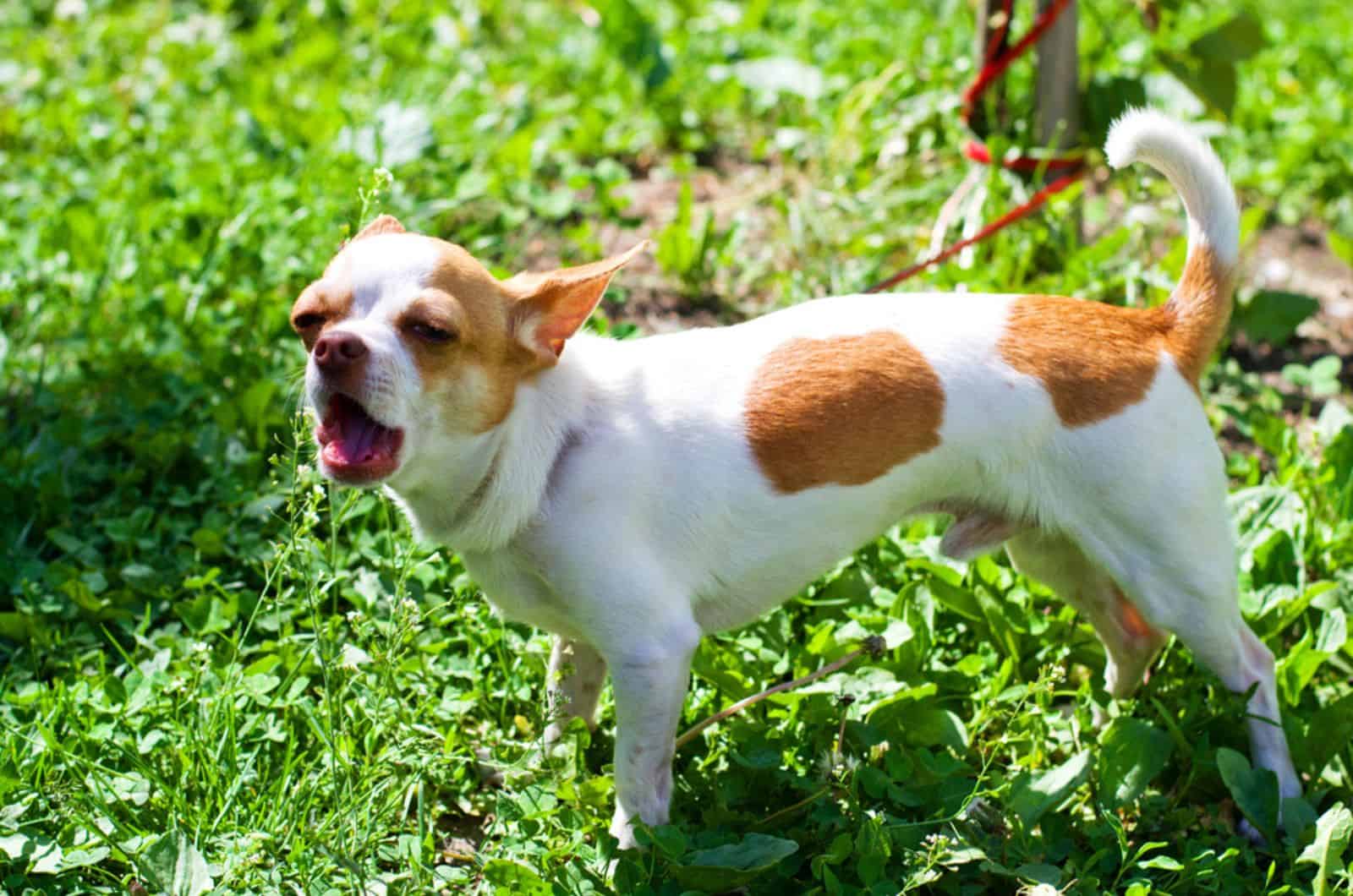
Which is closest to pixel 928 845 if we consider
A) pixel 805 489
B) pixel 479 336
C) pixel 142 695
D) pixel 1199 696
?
pixel 805 489

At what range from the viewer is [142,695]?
109 inches

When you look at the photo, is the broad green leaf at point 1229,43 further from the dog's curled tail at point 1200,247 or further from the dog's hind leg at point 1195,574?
the dog's hind leg at point 1195,574

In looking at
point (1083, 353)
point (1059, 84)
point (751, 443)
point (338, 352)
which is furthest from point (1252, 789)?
point (1059, 84)

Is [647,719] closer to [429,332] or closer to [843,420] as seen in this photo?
[843,420]

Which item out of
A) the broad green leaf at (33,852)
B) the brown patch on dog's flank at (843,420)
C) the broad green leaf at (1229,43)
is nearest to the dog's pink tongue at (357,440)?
the brown patch on dog's flank at (843,420)

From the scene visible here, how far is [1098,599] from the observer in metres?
2.95

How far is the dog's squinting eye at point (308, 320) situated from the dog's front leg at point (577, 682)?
78 cm

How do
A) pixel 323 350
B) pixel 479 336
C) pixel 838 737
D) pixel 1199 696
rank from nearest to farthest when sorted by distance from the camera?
pixel 323 350 → pixel 479 336 → pixel 838 737 → pixel 1199 696

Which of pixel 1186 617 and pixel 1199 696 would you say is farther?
pixel 1199 696

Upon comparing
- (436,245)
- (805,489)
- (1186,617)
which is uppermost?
(436,245)

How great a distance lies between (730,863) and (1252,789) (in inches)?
41.7

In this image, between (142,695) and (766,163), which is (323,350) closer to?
(142,695)

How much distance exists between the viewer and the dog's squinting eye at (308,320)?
7.62 feet

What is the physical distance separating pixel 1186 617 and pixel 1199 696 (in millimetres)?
398
